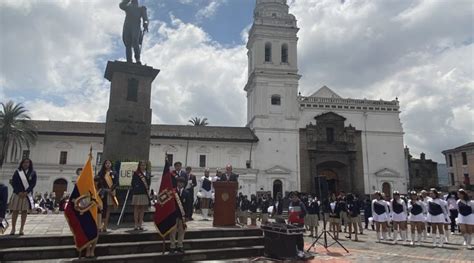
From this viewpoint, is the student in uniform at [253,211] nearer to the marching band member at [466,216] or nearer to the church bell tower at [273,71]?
Result: the marching band member at [466,216]

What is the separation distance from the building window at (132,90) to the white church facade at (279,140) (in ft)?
85.6

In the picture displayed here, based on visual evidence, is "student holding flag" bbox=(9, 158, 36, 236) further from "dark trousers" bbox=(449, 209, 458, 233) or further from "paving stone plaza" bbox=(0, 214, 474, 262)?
"dark trousers" bbox=(449, 209, 458, 233)

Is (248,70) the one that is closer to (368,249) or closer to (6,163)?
(6,163)

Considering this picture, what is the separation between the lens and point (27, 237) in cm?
753

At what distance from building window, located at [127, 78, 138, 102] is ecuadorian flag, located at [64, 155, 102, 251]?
5.14m

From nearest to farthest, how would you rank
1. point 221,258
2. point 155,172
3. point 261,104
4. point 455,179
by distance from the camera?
point 221,258 → point 155,172 → point 261,104 → point 455,179

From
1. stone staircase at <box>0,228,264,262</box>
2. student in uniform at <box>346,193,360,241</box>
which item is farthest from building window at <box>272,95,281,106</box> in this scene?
stone staircase at <box>0,228,264,262</box>

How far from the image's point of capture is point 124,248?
25.5 ft

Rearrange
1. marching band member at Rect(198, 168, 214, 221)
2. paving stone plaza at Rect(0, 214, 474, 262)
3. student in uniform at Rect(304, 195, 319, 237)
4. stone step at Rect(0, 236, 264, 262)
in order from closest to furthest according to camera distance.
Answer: stone step at Rect(0, 236, 264, 262) < paving stone plaza at Rect(0, 214, 474, 262) < marching band member at Rect(198, 168, 214, 221) < student in uniform at Rect(304, 195, 319, 237)

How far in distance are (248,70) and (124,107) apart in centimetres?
3722

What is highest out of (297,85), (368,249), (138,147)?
→ (297,85)

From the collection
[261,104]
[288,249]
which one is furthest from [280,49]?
[288,249]

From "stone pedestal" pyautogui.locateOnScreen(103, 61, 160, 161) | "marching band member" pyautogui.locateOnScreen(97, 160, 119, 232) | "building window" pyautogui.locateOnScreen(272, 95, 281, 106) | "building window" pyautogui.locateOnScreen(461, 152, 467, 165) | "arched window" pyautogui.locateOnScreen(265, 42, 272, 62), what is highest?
"arched window" pyautogui.locateOnScreen(265, 42, 272, 62)

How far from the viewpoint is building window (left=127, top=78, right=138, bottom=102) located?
12195 millimetres
